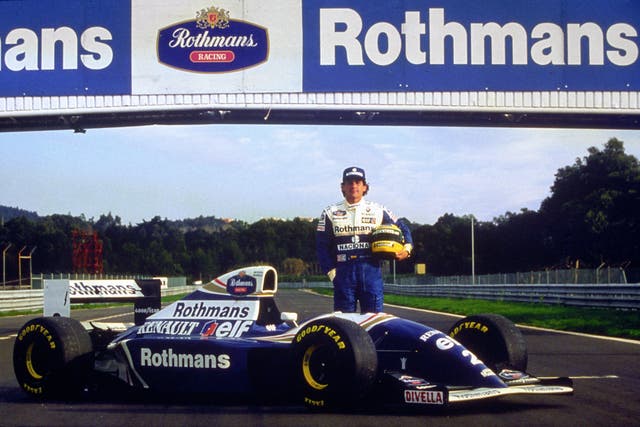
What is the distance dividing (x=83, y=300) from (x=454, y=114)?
10.3m

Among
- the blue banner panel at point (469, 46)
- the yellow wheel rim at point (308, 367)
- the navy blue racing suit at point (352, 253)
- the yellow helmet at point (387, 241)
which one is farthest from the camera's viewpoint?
the blue banner panel at point (469, 46)

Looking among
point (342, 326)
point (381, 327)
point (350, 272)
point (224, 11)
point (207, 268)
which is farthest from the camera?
point (207, 268)

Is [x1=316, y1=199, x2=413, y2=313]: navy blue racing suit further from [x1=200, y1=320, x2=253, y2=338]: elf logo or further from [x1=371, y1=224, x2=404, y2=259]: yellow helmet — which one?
[x1=200, y1=320, x2=253, y2=338]: elf logo

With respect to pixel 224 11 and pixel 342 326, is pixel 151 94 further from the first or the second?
pixel 342 326

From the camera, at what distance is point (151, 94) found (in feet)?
56.5

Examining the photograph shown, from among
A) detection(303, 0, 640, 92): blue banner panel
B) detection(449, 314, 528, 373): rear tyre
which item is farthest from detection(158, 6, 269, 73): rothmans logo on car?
detection(449, 314, 528, 373): rear tyre

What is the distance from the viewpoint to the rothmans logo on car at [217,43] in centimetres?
1711

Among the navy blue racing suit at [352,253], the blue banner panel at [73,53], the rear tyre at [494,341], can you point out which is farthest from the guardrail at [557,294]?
the rear tyre at [494,341]

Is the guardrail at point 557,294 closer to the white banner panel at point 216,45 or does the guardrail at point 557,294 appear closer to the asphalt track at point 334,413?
the white banner panel at point 216,45

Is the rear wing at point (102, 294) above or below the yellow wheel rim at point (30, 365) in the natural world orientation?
above

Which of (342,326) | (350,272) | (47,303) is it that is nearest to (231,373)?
(342,326)

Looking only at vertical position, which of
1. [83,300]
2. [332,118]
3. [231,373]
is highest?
[332,118]

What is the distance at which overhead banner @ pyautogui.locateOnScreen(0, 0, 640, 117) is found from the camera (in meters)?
17.0

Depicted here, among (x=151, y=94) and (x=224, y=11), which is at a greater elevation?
(x=224, y=11)
